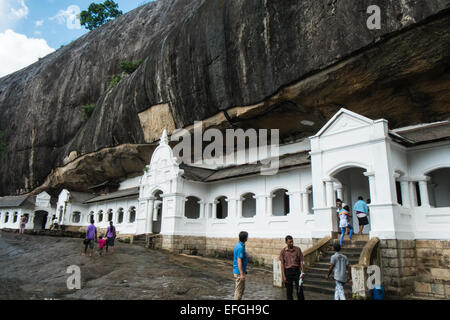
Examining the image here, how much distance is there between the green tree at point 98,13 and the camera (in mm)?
45625

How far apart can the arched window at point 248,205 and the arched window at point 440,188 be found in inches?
352

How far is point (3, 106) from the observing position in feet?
130

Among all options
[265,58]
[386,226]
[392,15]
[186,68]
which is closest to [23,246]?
[186,68]

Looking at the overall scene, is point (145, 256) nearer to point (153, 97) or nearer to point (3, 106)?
point (153, 97)

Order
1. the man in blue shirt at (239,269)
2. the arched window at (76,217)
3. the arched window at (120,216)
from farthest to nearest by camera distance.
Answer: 1. the arched window at (76,217)
2. the arched window at (120,216)
3. the man in blue shirt at (239,269)

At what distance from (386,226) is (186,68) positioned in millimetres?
13243

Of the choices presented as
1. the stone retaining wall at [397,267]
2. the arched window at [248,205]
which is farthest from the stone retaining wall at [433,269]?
the arched window at [248,205]

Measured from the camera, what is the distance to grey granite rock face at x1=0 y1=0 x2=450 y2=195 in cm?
1275

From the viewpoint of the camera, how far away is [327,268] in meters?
10.6

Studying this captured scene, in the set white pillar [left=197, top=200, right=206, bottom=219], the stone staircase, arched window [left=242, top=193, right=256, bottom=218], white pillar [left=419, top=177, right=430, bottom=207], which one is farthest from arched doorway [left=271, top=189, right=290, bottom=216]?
white pillar [left=419, top=177, right=430, bottom=207]

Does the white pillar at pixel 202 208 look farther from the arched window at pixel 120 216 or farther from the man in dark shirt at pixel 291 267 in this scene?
the man in dark shirt at pixel 291 267

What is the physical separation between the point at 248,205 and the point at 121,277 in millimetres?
9774

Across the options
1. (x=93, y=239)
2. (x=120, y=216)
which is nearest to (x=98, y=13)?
(x=120, y=216)

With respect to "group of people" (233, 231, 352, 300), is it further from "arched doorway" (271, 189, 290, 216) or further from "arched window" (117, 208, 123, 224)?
"arched window" (117, 208, 123, 224)
